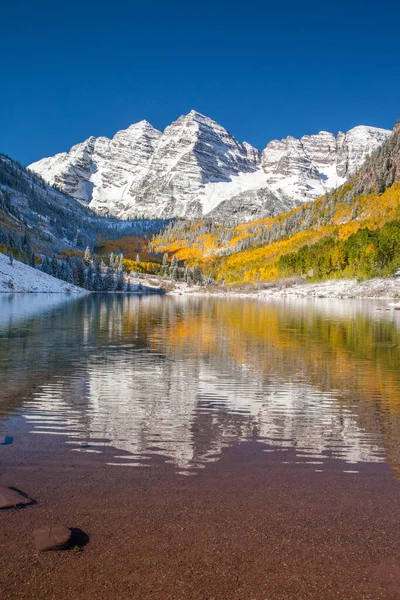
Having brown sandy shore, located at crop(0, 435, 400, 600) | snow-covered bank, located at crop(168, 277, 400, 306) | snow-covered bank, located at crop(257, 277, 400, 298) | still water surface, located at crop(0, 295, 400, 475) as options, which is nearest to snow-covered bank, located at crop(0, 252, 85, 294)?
snow-covered bank, located at crop(168, 277, 400, 306)

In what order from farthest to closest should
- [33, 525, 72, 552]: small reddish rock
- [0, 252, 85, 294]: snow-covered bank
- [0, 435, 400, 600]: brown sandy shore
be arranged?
1. [0, 252, 85, 294]: snow-covered bank
2. [33, 525, 72, 552]: small reddish rock
3. [0, 435, 400, 600]: brown sandy shore

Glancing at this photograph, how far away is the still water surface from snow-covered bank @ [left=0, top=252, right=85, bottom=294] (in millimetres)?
124982

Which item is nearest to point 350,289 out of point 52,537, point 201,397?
point 201,397

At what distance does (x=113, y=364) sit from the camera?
94.3ft

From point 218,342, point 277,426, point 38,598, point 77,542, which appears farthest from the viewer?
point 218,342

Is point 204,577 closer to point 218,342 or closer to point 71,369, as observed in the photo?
point 71,369

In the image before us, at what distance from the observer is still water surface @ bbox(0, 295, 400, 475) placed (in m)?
13.9

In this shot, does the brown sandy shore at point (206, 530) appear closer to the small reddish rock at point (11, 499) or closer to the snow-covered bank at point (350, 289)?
the small reddish rock at point (11, 499)

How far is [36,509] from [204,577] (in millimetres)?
4187

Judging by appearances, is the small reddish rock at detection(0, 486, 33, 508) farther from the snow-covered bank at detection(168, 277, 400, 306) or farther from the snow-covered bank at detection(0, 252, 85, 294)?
the snow-covered bank at detection(0, 252, 85, 294)

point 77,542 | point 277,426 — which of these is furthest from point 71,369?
point 77,542

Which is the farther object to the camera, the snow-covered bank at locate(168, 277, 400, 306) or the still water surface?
the snow-covered bank at locate(168, 277, 400, 306)

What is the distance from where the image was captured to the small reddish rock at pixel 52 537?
26.4 feet

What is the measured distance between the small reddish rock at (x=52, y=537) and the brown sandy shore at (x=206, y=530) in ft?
0.53
